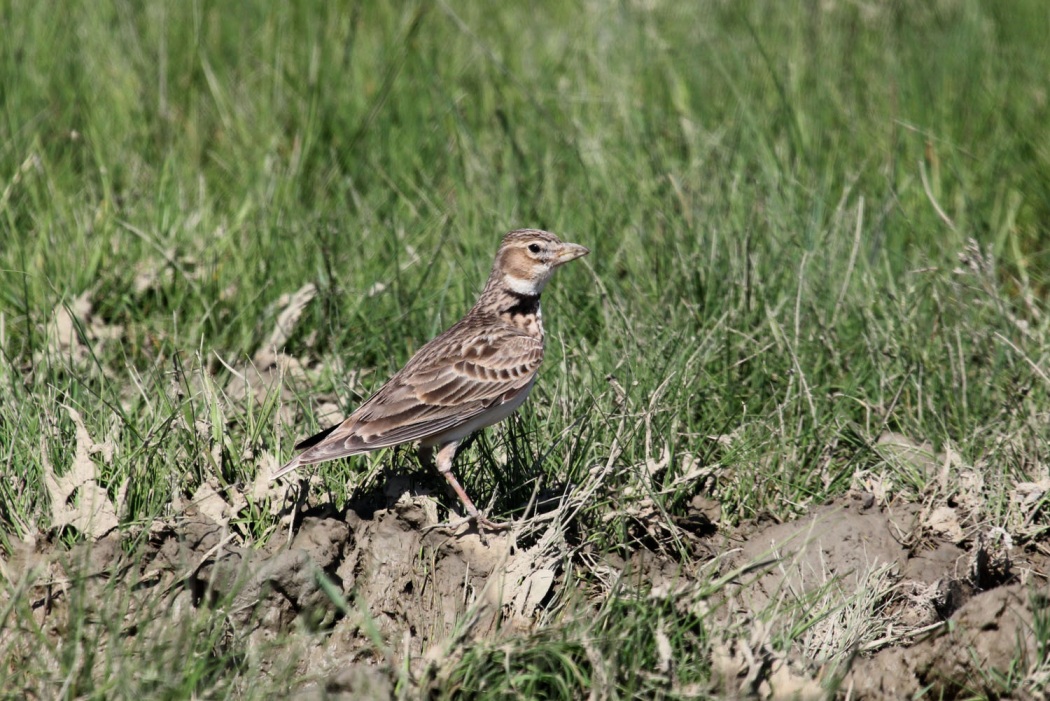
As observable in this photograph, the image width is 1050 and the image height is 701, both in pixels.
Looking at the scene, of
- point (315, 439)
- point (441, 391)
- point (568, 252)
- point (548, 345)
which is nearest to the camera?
point (315, 439)

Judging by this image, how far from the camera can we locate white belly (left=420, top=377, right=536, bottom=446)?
15.8 feet

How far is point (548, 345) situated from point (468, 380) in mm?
1103

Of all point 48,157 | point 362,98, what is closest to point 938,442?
point 362,98

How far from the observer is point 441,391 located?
15.8 feet

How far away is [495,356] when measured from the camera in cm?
499

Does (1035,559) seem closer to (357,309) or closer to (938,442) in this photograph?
(938,442)

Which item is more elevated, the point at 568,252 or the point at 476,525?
the point at 568,252

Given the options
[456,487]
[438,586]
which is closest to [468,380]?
[456,487]

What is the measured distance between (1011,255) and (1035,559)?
2.91m

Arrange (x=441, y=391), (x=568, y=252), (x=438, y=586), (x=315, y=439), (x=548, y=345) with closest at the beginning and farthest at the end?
(x=438, y=586), (x=315, y=439), (x=441, y=391), (x=568, y=252), (x=548, y=345)

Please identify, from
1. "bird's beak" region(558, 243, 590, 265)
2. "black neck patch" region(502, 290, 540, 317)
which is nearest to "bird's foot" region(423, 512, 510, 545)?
"black neck patch" region(502, 290, 540, 317)

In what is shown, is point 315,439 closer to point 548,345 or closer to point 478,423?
point 478,423

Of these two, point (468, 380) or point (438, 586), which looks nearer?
point (438, 586)

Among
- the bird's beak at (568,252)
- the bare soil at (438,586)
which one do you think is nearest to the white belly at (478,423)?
the bare soil at (438,586)
